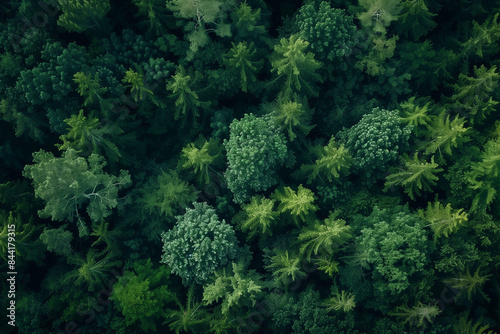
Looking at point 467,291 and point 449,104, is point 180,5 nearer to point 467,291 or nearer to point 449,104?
point 449,104

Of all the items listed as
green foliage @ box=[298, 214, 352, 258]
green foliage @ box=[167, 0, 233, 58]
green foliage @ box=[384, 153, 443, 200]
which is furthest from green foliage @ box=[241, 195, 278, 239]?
green foliage @ box=[167, 0, 233, 58]

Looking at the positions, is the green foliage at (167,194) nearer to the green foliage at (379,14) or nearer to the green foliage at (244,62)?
the green foliage at (244,62)

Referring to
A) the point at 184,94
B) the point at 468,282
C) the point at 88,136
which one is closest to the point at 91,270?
the point at 88,136

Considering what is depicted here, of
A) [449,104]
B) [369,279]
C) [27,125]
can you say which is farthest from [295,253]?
[27,125]

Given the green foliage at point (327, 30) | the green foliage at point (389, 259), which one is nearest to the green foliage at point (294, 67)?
the green foliage at point (327, 30)

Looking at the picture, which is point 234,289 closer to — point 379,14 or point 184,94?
point 184,94
